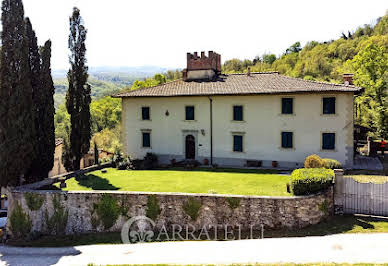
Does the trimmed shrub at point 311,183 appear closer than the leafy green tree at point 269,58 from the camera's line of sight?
Yes

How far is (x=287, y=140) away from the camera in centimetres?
2400

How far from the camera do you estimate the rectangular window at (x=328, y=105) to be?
2244 cm

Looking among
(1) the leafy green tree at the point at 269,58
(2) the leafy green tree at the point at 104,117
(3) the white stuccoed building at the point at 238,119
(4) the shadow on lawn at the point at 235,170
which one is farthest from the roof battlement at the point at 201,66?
(1) the leafy green tree at the point at 269,58

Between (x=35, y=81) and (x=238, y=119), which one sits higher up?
(x=35, y=81)

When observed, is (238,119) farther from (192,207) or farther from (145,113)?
(192,207)

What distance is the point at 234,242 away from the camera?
517 inches

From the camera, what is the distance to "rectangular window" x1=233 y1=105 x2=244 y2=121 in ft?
82.8

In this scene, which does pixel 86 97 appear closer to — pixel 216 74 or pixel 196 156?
pixel 196 156

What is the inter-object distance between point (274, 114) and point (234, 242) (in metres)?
13.1

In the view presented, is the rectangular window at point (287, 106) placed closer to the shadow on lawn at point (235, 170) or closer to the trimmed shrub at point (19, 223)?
the shadow on lawn at point (235, 170)

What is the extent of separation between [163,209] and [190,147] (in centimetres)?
1201

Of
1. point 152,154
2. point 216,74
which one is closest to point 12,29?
point 152,154

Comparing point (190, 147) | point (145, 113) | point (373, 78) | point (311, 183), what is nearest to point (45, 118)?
point (145, 113)

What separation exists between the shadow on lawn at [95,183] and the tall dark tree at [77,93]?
3258mm
